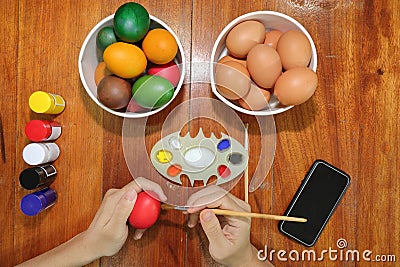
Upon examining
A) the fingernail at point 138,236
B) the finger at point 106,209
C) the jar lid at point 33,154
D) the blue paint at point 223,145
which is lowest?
the fingernail at point 138,236

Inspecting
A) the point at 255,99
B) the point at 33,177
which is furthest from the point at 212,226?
the point at 33,177

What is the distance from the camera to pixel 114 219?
2.78 feet

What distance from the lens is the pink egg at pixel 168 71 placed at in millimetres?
844

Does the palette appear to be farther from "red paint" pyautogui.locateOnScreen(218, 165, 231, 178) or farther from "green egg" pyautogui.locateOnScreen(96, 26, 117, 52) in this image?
"green egg" pyautogui.locateOnScreen(96, 26, 117, 52)

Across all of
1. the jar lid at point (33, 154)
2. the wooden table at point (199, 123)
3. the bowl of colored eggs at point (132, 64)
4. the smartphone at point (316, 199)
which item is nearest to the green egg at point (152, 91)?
the bowl of colored eggs at point (132, 64)

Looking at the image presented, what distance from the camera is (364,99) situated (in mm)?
939

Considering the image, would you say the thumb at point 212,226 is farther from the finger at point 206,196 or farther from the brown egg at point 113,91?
the brown egg at point 113,91

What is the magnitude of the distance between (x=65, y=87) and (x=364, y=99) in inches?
22.7

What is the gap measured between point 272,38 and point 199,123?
208 mm

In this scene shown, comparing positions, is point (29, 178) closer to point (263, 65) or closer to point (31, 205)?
point (31, 205)

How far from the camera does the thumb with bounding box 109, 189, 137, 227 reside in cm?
84

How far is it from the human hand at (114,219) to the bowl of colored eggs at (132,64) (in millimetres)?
129

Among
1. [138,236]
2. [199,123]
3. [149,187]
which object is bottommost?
[138,236]

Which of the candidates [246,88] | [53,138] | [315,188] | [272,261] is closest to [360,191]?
[315,188]
